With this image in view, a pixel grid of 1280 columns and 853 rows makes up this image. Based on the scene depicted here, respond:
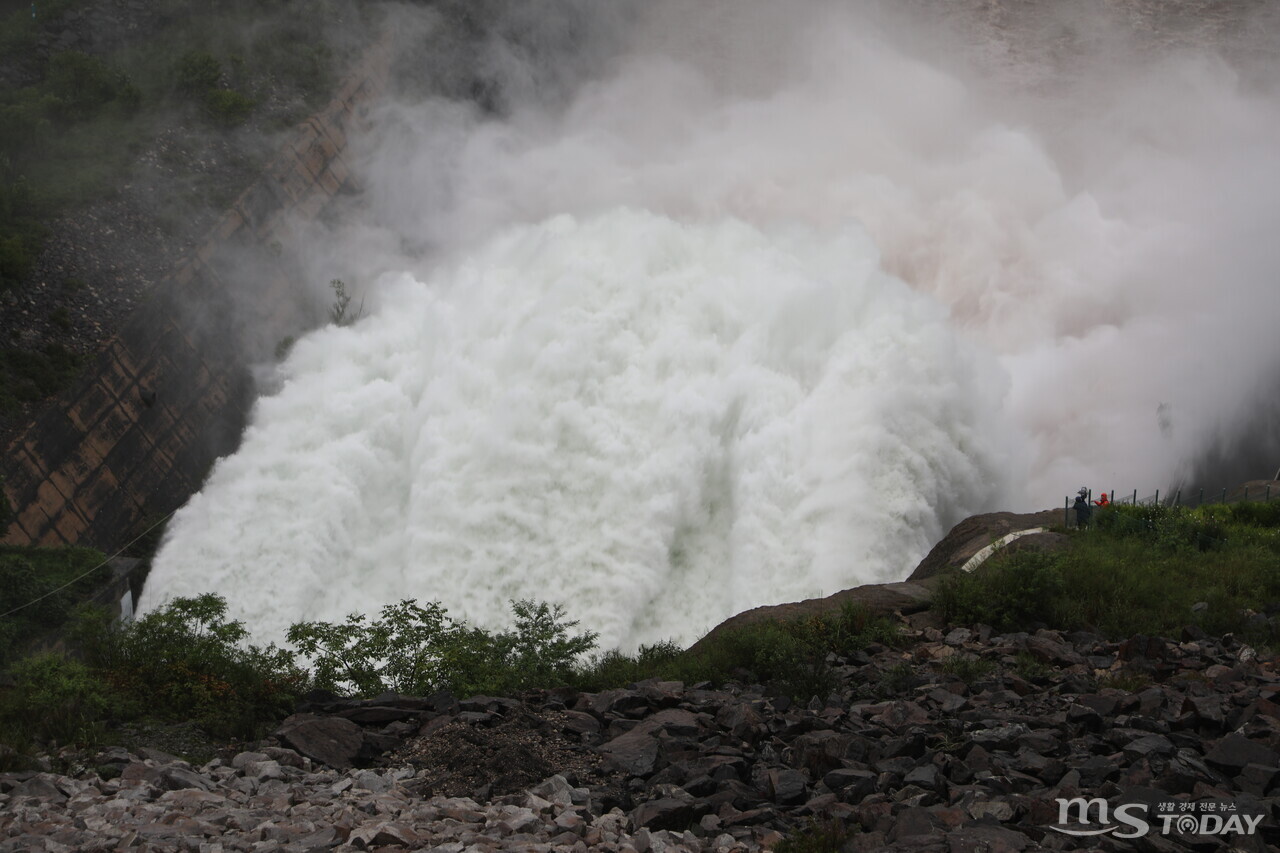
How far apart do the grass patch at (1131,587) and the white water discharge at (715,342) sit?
6.11 m

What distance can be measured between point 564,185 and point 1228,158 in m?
17.9

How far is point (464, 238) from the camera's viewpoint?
30.1 meters

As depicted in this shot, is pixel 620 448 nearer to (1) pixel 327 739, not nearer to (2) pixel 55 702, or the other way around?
(1) pixel 327 739

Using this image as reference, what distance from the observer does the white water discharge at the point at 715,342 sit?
21766 mm

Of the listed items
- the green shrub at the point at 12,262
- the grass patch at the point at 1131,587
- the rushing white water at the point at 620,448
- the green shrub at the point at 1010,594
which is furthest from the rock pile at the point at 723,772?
the green shrub at the point at 12,262

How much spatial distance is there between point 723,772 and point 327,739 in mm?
3230

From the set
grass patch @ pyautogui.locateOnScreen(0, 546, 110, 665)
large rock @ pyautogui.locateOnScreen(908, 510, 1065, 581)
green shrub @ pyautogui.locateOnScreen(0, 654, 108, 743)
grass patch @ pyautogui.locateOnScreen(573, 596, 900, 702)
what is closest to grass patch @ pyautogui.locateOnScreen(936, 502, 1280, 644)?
grass patch @ pyautogui.locateOnScreen(573, 596, 900, 702)

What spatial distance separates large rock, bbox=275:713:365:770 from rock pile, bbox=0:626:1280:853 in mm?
23

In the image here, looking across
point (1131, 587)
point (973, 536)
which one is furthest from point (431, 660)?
point (973, 536)

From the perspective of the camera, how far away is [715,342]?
2462cm

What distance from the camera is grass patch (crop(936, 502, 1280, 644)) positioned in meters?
12.6

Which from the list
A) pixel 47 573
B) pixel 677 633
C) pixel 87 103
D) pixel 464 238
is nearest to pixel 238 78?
pixel 87 103

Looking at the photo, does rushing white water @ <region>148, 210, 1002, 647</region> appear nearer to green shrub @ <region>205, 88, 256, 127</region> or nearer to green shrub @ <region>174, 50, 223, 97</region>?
green shrub @ <region>205, 88, 256, 127</region>

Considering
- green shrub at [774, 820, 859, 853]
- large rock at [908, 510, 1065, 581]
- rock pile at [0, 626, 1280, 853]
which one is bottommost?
green shrub at [774, 820, 859, 853]
